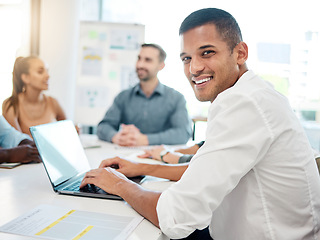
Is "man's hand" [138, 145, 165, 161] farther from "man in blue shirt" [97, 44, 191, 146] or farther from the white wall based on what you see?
the white wall

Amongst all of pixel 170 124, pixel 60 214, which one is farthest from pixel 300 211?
pixel 170 124

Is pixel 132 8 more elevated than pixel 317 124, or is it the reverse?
pixel 132 8

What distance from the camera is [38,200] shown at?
3.27 feet

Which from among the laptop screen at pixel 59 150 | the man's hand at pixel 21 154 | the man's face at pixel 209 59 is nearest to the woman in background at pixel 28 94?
the man's hand at pixel 21 154

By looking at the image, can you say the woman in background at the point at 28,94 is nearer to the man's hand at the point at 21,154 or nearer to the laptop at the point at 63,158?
the man's hand at the point at 21,154

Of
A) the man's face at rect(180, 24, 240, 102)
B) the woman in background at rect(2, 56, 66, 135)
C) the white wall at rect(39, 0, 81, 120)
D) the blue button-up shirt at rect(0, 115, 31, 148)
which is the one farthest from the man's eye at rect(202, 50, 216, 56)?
the white wall at rect(39, 0, 81, 120)

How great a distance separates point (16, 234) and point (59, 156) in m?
0.45

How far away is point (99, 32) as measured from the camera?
409 cm

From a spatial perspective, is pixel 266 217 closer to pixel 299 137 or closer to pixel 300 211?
pixel 300 211

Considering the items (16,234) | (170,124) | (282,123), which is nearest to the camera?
(16,234)

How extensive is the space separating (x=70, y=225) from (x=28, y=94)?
5.67 ft

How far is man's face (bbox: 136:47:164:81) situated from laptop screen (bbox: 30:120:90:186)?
5.29ft

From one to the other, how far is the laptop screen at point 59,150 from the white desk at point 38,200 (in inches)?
3.1

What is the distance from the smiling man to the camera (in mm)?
799
